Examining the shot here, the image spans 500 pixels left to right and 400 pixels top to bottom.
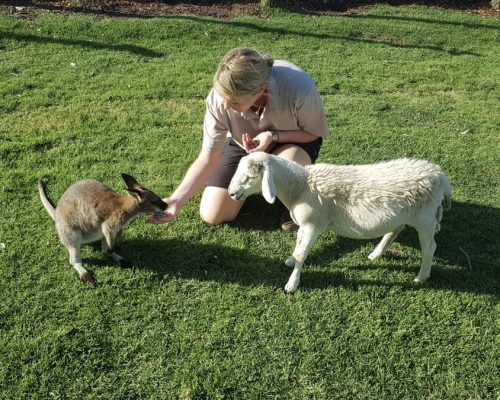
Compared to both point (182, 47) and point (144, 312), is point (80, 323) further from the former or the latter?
point (182, 47)

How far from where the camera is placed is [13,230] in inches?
188

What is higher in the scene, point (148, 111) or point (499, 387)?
point (148, 111)

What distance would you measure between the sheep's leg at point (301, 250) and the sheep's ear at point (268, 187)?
0.60 m

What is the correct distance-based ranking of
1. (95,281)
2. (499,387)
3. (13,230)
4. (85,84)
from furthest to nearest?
(85,84) → (13,230) → (95,281) → (499,387)

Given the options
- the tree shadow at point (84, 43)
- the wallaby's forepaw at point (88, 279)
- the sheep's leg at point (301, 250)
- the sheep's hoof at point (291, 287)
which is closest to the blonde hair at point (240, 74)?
the sheep's leg at point (301, 250)

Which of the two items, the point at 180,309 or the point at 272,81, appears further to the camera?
the point at 272,81

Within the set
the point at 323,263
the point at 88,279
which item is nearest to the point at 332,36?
the point at 323,263

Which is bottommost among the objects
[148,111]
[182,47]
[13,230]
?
[13,230]

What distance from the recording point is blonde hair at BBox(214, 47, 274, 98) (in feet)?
12.6

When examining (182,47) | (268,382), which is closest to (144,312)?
(268,382)

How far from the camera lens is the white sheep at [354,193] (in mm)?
3807

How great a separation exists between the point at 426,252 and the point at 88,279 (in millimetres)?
3058

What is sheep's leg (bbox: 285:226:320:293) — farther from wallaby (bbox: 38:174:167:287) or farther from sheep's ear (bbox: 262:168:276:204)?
wallaby (bbox: 38:174:167:287)

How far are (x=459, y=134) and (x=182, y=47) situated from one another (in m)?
5.62
